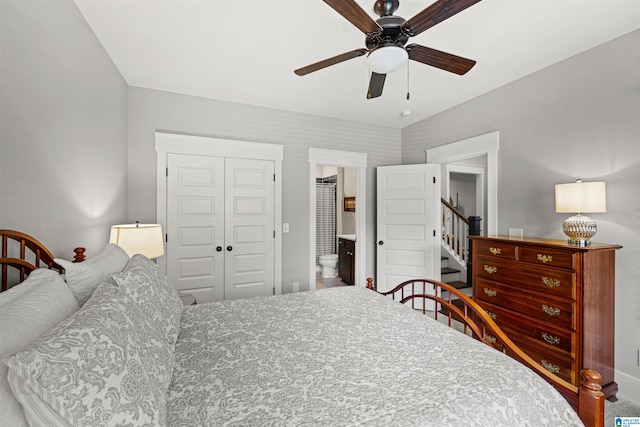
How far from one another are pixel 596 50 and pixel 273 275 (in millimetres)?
3793

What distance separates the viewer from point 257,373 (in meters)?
Answer: 1.11

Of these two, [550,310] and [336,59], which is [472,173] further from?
[336,59]

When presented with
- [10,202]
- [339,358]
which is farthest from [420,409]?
[10,202]

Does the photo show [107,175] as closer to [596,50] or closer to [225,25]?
[225,25]

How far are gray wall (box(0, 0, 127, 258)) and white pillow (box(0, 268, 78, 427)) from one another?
44 cm

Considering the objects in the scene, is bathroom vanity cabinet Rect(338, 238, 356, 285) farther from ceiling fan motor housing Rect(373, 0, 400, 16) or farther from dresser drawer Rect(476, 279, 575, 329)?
ceiling fan motor housing Rect(373, 0, 400, 16)

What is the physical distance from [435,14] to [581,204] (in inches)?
70.3

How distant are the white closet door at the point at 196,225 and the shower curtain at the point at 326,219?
10.5ft

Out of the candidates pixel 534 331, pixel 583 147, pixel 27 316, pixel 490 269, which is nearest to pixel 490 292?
pixel 490 269

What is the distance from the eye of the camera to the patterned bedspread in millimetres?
891

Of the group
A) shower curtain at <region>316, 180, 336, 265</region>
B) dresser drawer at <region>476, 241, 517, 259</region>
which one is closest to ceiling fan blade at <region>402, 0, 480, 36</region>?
dresser drawer at <region>476, 241, 517, 259</region>

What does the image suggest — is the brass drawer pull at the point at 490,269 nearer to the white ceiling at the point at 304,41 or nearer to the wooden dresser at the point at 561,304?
the wooden dresser at the point at 561,304

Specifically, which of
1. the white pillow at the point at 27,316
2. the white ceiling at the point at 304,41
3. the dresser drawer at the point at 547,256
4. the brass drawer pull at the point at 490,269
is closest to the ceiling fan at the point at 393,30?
the white ceiling at the point at 304,41

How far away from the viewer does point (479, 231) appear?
481 cm
